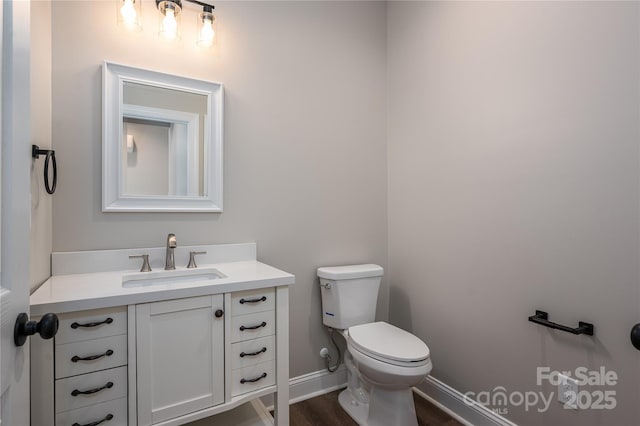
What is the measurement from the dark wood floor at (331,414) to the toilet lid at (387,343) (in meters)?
0.47

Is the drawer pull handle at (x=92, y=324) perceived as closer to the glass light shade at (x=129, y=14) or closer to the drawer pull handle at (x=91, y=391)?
the drawer pull handle at (x=91, y=391)

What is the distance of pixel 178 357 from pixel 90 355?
0.28m

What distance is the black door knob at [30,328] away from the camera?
68 cm

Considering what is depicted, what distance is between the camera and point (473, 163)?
5.81ft

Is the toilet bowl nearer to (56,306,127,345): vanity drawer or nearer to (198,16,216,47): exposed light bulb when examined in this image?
(56,306,127,345): vanity drawer

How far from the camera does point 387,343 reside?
1.65m

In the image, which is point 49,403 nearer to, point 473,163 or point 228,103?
point 228,103

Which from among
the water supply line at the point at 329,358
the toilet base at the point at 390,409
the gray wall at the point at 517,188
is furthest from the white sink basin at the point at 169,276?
the gray wall at the point at 517,188

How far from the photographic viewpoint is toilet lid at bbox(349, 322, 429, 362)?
1535mm

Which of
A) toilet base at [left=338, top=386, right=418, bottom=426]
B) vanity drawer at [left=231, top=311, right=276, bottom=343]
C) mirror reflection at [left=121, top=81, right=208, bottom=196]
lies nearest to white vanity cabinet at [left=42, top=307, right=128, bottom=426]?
vanity drawer at [left=231, top=311, right=276, bottom=343]

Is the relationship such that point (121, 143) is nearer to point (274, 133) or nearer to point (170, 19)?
point (170, 19)

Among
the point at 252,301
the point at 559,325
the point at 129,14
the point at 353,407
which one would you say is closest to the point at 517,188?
the point at 559,325

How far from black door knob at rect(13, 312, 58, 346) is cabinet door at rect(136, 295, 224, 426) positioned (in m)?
0.47

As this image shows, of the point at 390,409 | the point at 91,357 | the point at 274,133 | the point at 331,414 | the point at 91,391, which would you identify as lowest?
the point at 331,414
